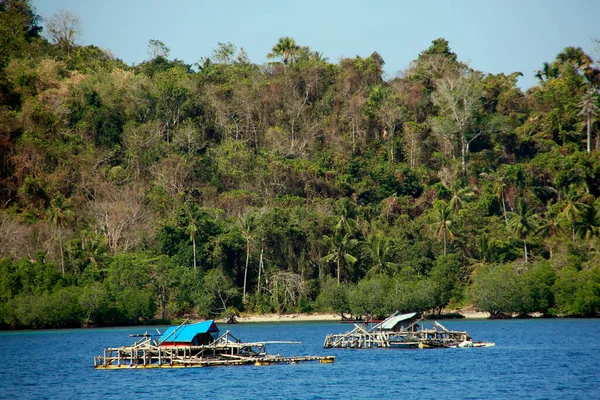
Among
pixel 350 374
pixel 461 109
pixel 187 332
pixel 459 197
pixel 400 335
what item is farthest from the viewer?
pixel 461 109

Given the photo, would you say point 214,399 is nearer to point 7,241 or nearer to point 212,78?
point 7,241

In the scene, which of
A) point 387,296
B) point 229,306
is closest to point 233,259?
point 229,306

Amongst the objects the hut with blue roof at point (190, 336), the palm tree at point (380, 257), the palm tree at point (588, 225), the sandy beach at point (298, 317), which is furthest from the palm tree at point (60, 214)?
the palm tree at point (588, 225)

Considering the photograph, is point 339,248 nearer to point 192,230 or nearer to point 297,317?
point 297,317

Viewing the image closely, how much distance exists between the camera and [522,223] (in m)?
94.2

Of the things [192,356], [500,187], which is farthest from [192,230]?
[192,356]

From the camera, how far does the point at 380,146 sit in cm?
11656

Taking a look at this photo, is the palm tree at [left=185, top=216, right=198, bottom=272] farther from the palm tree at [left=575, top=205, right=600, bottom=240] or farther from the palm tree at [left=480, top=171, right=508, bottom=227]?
the palm tree at [left=575, top=205, right=600, bottom=240]

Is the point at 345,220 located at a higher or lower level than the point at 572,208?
lower

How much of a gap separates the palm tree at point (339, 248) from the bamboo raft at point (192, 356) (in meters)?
38.2

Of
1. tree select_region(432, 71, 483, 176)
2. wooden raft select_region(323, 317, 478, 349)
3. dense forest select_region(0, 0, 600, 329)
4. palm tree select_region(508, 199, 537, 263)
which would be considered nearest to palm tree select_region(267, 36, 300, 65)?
dense forest select_region(0, 0, 600, 329)

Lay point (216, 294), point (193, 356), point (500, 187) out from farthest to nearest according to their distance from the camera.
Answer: point (500, 187)
point (216, 294)
point (193, 356)

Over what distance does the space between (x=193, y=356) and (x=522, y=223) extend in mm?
50539

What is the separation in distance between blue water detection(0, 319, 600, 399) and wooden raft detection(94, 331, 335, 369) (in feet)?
1.82
